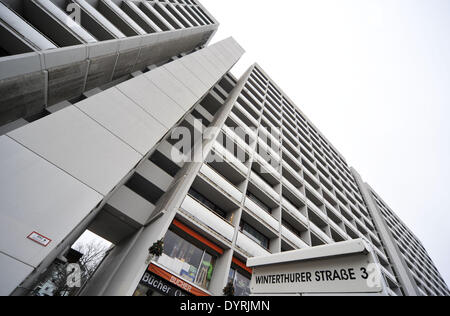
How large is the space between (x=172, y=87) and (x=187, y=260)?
966 cm

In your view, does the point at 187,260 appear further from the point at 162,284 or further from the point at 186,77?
the point at 186,77

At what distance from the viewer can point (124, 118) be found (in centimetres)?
912

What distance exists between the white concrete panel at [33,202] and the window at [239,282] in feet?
22.6

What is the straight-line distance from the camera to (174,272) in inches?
307

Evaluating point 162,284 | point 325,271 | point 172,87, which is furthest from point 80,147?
point 325,271

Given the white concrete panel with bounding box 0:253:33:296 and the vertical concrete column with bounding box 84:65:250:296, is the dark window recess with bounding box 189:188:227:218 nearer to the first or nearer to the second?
the vertical concrete column with bounding box 84:65:250:296

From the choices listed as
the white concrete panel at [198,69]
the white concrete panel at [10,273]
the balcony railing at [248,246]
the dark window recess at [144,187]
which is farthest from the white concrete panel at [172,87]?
the white concrete panel at [10,273]

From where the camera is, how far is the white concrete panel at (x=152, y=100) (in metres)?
10.2

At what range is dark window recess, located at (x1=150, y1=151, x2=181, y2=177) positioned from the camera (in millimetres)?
12478

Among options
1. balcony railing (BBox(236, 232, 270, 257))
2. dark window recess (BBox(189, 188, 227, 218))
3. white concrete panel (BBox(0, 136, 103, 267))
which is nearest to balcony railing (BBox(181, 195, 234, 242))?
balcony railing (BBox(236, 232, 270, 257))

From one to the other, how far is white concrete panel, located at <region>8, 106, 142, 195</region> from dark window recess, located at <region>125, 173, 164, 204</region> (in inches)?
111
